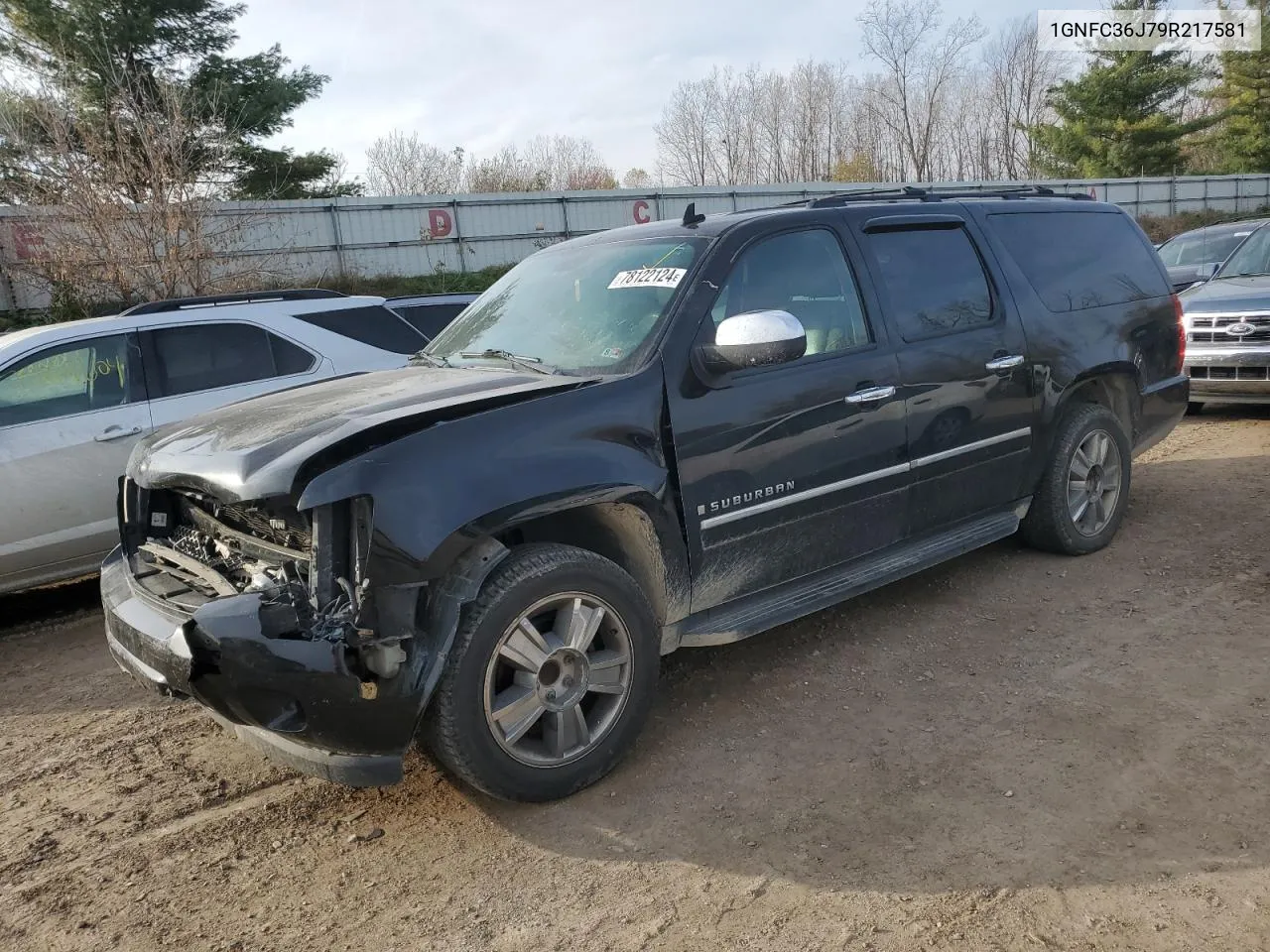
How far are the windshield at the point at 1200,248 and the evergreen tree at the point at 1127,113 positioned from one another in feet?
106

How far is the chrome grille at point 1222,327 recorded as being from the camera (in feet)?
26.2

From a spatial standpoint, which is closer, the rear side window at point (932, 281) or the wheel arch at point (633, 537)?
the wheel arch at point (633, 537)

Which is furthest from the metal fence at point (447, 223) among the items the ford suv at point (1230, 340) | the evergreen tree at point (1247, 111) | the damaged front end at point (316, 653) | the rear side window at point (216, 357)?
the evergreen tree at point (1247, 111)

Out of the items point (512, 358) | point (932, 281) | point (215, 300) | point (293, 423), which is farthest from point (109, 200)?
point (932, 281)

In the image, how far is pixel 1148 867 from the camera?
2590 mm

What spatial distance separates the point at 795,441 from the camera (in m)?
3.69

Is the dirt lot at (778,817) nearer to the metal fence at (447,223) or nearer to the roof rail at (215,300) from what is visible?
the roof rail at (215,300)

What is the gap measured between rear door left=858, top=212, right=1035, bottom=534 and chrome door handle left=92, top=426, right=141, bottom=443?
431 cm

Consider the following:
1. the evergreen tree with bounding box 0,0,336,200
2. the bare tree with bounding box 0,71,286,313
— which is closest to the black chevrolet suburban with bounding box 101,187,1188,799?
the bare tree with bounding box 0,71,286,313

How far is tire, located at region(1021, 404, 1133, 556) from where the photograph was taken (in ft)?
16.3

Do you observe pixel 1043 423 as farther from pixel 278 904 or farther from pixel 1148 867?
pixel 278 904

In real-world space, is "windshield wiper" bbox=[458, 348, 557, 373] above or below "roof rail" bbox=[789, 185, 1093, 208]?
below

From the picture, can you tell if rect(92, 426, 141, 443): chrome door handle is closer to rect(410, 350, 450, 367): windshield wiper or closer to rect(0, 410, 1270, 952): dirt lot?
rect(0, 410, 1270, 952): dirt lot

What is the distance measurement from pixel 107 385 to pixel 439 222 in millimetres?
19431
